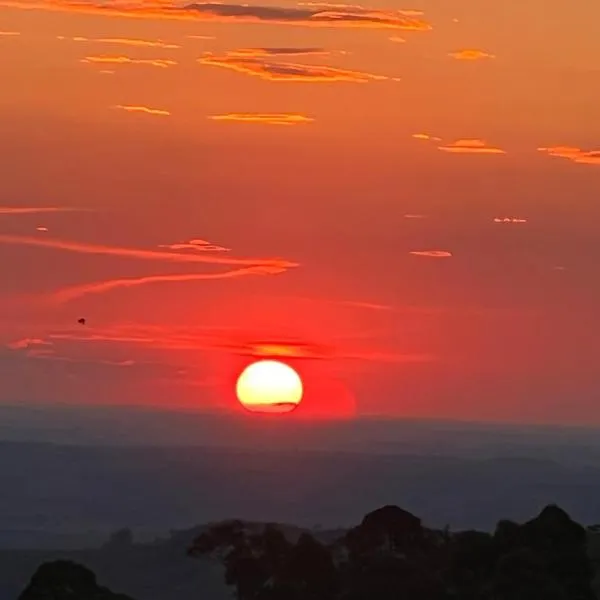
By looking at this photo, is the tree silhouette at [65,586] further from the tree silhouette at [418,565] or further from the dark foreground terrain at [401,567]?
the tree silhouette at [418,565]

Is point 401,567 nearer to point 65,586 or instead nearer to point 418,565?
point 418,565

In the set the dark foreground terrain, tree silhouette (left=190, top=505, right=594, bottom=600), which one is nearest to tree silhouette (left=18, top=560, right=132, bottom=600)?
the dark foreground terrain

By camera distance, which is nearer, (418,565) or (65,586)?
(65,586)

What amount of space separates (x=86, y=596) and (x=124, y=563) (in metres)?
129

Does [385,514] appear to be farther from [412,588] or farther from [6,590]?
[6,590]

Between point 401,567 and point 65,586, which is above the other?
point 401,567

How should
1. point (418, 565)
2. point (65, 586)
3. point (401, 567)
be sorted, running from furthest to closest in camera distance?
point (418, 565) < point (401, 567) < point (65, 586)

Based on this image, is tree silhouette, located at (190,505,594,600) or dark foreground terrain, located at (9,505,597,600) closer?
dark foreground terrain, located at (9,505,597,600)

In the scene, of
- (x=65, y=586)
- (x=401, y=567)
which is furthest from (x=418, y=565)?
(x=65, y=586)

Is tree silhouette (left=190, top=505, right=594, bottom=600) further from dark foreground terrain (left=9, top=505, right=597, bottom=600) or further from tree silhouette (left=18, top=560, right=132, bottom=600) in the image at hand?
tree silhouette (left=18, top=560, right=132, bottom=600)

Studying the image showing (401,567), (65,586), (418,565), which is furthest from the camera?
(418,565)

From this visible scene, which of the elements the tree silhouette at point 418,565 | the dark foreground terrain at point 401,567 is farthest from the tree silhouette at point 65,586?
the tree silhouette at point 418,565

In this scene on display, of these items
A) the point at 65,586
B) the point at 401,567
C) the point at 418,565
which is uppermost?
the point at 418,565

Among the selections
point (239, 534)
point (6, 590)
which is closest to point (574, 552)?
point (239, 534)
